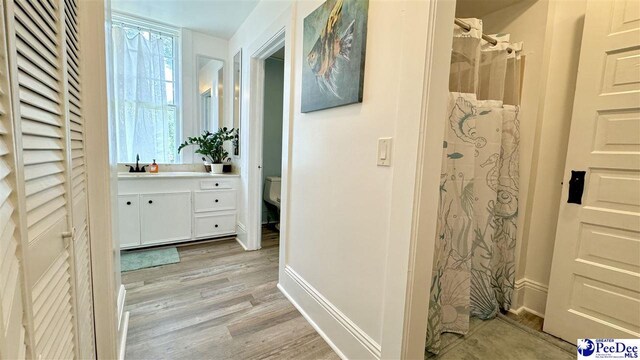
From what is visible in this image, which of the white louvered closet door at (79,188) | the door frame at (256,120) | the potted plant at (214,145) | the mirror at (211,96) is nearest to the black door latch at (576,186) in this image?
the door frame at (256,120)

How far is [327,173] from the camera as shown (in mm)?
1596

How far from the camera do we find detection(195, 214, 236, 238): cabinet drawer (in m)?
2.99

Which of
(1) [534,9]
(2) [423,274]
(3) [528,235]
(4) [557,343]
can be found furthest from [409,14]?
(4) [557,343]

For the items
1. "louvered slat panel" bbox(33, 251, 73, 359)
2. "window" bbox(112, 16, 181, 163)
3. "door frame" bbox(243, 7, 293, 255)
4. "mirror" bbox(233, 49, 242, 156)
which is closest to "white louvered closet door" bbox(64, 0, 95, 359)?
"louvered slat panel" bbox(33, 251, 73, 359)

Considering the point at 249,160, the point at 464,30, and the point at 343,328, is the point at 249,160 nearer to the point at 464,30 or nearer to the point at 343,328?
the point at 343,328

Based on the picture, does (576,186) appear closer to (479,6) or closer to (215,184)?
(479,6)

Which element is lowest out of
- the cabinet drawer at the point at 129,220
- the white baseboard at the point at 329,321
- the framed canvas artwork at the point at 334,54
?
the white baseboard at the point at 329,321

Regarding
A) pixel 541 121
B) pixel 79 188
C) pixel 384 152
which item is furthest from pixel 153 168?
pixel 541 121

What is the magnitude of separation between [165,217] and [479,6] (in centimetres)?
344

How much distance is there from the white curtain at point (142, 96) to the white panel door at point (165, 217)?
0.62 metres

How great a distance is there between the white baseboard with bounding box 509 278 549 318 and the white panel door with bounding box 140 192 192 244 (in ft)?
10.1

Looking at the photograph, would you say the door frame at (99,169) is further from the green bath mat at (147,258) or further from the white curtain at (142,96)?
the white curtain at (142,96)

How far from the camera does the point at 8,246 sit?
0.40 meters

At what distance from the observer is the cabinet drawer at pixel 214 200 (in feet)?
9.71
